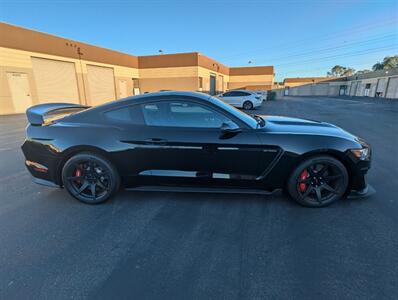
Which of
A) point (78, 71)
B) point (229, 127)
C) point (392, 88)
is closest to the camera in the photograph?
point (229, 127)

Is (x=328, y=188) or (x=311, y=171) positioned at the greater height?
(x=311, y=171)

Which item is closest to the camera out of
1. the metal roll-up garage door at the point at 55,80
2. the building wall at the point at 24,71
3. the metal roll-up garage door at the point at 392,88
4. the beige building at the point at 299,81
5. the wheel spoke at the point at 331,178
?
the wheel spoke at the point at 331,178

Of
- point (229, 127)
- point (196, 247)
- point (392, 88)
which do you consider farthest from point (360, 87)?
point (196, 247)

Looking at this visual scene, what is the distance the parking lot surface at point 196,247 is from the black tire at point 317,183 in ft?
0.53

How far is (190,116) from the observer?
9.76ft

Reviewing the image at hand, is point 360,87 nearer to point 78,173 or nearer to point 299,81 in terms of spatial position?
point 299,81

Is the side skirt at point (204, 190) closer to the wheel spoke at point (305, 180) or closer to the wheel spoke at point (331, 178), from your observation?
the wheel spoke at point (305, 180)

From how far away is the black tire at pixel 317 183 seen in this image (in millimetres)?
2854

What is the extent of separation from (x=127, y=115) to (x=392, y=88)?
46.1 metres

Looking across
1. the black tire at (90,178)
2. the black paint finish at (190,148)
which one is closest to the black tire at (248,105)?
the black paint finish at (190,148)

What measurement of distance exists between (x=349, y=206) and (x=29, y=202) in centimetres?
451

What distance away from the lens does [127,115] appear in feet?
9.87

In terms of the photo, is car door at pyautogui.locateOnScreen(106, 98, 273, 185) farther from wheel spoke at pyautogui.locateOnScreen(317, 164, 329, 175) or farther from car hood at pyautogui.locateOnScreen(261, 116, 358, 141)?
wheel spoke at pyautogui.locateOnScreen(317, 164, 329, 175)

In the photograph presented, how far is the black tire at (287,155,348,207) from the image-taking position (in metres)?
2.85
